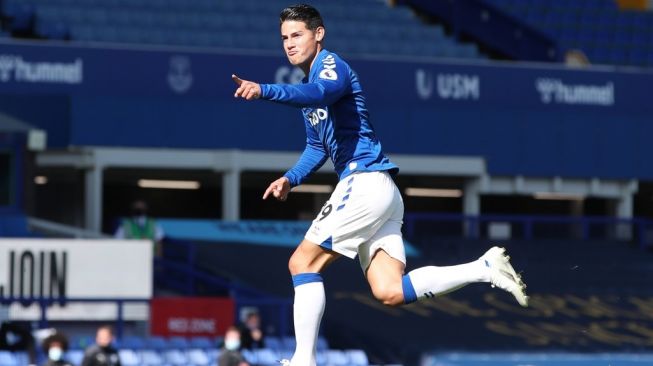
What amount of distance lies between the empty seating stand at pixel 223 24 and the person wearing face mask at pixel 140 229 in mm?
4020

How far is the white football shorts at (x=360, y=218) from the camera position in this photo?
8.47 meters

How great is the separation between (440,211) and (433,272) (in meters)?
20.5

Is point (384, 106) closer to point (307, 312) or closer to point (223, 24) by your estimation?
point (223, 24)

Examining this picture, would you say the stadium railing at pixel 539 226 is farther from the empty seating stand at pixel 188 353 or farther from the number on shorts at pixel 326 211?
the number on shorts at pixel 326 211

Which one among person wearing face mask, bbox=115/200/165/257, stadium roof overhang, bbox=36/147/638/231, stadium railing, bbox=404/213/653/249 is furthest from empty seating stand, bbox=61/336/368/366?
stadium railing, bbox=404/213/653/249

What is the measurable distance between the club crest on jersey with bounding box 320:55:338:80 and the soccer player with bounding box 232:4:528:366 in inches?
2.6

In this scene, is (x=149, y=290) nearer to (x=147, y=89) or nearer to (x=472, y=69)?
(x=147, y=89)

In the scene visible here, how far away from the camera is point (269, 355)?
749 inches

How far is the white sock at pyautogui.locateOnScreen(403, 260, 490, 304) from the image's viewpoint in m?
8.55

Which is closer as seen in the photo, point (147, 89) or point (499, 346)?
point (499, 346)

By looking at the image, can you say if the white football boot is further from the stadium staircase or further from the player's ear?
the stadium staircase

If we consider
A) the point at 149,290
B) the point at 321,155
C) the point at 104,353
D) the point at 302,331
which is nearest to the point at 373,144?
the point at 321,155

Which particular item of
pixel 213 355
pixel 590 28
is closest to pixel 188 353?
pixel 213 355

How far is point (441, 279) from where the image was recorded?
8.58 metres
